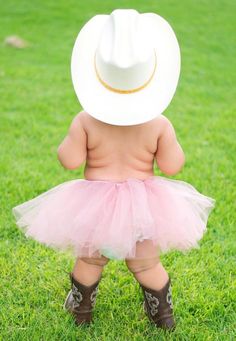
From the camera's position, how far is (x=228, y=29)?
9.52 m

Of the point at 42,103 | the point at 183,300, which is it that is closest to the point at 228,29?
the point at 42,103

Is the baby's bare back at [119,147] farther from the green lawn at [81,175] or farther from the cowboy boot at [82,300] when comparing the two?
the green lawn at [81,175]

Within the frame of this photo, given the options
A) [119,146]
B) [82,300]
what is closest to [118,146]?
[119,146]

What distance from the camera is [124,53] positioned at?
206cm

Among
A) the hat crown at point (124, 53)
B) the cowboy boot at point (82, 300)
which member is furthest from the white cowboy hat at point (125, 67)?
the cowboy boot at point (82, 300)

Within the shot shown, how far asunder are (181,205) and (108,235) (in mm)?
341

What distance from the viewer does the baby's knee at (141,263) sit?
7.50 feet

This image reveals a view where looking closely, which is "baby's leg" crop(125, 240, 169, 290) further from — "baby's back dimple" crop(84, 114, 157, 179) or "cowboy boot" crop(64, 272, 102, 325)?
"baby's back dimple" crop(84, 114, 157, 179)

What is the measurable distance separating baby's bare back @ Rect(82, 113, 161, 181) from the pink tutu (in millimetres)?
53

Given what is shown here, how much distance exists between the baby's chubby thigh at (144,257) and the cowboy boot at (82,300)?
0.72ft

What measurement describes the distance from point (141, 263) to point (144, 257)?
0.04 metres

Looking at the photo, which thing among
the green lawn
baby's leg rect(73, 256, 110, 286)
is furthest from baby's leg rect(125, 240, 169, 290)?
the green lawn

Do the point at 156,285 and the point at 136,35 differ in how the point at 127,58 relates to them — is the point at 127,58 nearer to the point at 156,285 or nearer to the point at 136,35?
the point at 136,35

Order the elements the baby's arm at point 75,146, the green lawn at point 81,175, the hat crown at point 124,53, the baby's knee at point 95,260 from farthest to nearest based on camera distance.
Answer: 1. the green lawn at point 81,175
2. the baby's knee at point 95,260
3. the baby's arm at point 75,146
4. the hat crown at point 124,53
